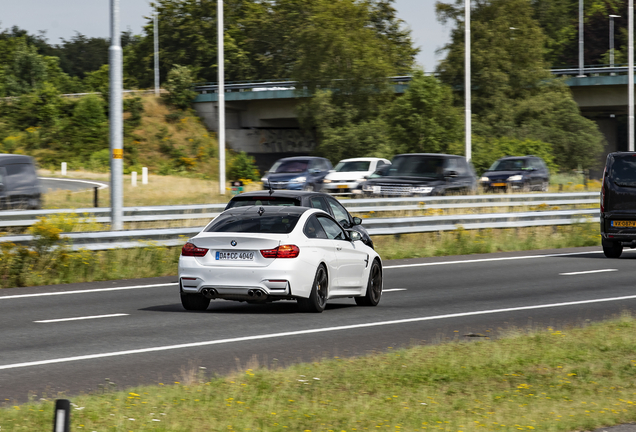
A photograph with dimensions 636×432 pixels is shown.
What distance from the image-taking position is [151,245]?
58.8ft

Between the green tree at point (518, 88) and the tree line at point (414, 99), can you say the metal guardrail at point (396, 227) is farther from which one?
the green tree at point (518, 88)

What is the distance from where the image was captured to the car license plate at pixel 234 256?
470 inches

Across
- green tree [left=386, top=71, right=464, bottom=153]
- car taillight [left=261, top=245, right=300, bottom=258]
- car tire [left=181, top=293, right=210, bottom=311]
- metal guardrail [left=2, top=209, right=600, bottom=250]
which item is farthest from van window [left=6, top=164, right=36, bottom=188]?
green tree [left=386, top=71, right=464, bottom=153]

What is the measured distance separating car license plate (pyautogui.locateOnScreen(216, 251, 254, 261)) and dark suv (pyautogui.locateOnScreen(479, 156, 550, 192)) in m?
27.4

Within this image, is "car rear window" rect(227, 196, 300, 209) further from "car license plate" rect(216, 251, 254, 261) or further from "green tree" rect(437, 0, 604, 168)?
"green tree" rect(437, 0, 604, 168)

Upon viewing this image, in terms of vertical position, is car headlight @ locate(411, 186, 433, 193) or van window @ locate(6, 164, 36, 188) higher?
van window @ locate(6, 164, 36, 188)

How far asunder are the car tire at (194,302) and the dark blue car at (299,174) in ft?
83.6

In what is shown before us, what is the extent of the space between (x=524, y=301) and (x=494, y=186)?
1017 inches

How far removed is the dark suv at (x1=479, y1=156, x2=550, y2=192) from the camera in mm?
39375

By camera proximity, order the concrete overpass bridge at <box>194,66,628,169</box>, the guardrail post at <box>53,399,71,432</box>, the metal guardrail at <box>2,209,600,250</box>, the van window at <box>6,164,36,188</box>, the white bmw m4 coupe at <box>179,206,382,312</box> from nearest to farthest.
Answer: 1. the guardrail post at <box>53,399,71,432</box>
2. the white bmw m4 coupe at <box>179,206,382,312</box>
3. the metal guardrail at <box>2,209,600,250</box>
4. the van window at <box>6,164,36,188</box>
5. the concrete overpass bridge at <box>194,66,628,169</box>

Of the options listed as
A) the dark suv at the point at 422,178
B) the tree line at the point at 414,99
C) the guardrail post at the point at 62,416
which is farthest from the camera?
the tree line at the point at 414,99

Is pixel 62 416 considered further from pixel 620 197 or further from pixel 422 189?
pixel 422 189

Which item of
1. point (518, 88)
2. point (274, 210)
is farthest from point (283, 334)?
point (518, 88)

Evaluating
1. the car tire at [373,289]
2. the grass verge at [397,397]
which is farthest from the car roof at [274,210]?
the grass verge at [397,397]
